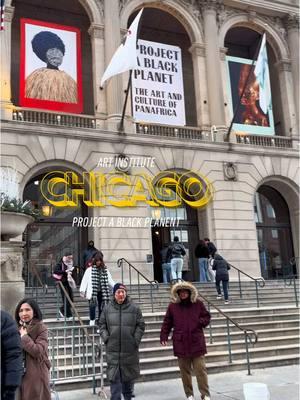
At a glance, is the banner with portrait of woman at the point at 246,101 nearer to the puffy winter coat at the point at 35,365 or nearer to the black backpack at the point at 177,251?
the black backpack at the point at 177,251

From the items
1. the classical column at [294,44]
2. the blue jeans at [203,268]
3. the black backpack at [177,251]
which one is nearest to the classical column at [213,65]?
the classical column at [294,44]

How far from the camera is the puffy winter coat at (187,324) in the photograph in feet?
22.9

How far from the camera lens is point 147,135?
20.2 m

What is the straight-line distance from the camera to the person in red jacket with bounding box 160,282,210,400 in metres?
7.00

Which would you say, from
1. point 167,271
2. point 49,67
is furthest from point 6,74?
point 167,271

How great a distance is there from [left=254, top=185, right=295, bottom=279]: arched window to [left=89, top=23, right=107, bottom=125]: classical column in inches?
372

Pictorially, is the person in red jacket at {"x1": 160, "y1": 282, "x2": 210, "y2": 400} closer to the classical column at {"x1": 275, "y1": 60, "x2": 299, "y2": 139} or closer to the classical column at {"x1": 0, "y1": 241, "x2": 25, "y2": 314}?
the classical column at {"x1": 0, "y1": 241, "x2": 25, "y2": 314}

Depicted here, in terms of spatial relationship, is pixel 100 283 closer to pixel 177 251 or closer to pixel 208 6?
pixel 177 251

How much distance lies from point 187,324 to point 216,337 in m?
4.52

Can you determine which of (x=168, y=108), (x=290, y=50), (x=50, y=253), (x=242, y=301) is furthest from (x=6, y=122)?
(x=290, y=50)

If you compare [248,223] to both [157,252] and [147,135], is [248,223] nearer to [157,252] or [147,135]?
[157,252]

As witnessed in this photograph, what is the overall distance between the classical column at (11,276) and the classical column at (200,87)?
15.2 meters

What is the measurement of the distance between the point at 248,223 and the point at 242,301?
23.3 feet

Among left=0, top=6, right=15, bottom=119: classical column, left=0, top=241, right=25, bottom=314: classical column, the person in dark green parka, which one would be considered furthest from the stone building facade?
the person in dark green parka
